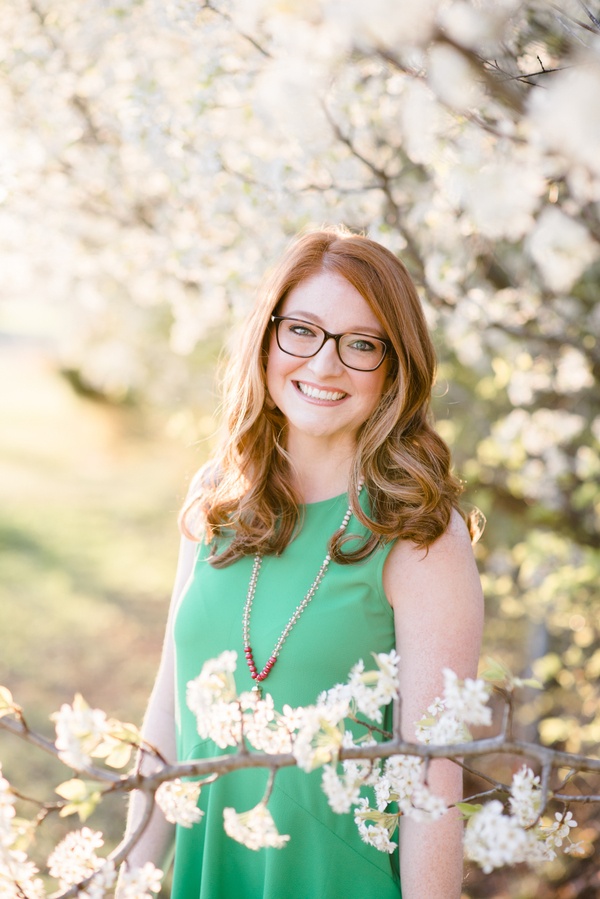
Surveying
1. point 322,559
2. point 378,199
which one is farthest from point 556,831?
point 378,199

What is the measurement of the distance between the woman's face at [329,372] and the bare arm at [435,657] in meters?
0.40

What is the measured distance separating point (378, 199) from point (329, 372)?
1722mm

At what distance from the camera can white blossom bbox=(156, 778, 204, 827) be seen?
4.38 feet

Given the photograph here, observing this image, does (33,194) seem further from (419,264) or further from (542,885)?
(542,885)

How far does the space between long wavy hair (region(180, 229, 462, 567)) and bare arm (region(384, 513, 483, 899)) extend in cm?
8

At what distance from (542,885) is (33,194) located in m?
4.21

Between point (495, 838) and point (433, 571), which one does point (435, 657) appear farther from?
point (495, 838)

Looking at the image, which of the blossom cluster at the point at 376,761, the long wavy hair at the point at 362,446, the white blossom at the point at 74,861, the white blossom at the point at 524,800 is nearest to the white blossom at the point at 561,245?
the long wavy hair at the point at 362,446

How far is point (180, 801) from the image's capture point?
4.39 feet

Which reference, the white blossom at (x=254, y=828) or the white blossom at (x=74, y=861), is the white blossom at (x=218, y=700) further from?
the white blossom at (x=74, y=861)

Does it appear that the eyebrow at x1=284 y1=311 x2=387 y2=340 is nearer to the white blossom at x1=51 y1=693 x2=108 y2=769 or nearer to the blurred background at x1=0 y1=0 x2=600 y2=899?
the blurred background at x1=0 y1=0 x2=600 y2=899

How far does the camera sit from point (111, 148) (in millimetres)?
4094

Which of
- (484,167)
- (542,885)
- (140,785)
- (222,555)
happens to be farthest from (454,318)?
(542,885)

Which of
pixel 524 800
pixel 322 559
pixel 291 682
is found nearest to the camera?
pixel 524 800
